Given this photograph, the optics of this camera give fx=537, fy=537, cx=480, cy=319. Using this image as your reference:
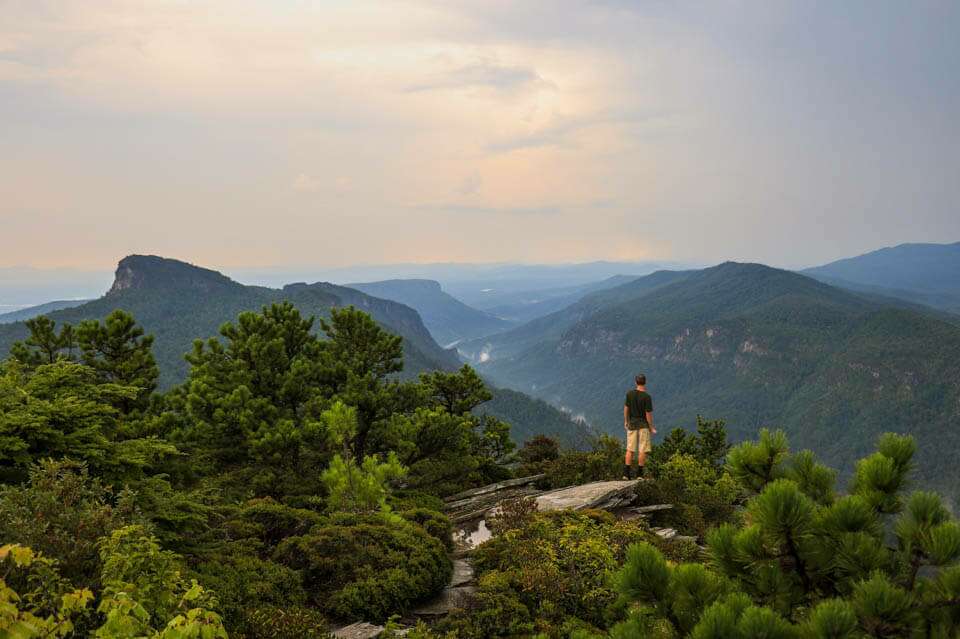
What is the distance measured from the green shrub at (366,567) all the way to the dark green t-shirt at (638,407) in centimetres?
763

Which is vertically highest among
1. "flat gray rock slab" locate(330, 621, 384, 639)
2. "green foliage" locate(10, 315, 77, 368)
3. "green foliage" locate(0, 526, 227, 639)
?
"green foliage" locate(10, 315, 77, 368)

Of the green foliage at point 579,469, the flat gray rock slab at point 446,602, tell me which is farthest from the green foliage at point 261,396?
the green foliage at point 579,469

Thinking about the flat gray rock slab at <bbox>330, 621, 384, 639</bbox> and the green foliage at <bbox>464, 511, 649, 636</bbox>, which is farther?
the green foliage at <bbox>464, 511, 649, 636</bbox>

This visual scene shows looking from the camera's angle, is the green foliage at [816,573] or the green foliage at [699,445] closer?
the green foliage at [816,573]

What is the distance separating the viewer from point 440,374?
28.1 meters

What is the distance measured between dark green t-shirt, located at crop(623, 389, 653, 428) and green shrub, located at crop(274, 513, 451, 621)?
7.63 m

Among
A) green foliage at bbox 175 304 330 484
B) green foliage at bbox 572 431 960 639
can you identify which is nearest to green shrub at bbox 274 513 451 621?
green foliage at bbox 175 304 330 484

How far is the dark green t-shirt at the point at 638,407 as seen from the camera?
16.9 m

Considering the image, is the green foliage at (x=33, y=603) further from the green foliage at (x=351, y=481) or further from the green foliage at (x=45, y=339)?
the green foliage at (x=45, y=339)

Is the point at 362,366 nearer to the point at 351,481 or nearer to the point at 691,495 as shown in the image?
the point at 351,481

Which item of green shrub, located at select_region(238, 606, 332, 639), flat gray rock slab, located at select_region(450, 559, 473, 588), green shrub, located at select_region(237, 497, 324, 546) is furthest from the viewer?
green shrub, located at select_region(237, 497, 324, 546)

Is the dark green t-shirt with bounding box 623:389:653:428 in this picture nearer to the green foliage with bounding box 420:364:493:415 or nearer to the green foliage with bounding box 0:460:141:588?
the green foliage with bounding box 420:364:493:415

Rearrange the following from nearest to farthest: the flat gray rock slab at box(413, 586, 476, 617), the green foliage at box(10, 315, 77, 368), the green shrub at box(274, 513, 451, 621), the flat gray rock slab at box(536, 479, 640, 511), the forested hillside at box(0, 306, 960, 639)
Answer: the forested hillside at box(0, 306, 960, 639) → the green shrub at box(274, 513, 451, 621) → the flat gray rock slab at box(413, 586, 476, 617) → the flat gray rock slab at box(536, 479, 640, 511) → the green foliage at box(10, 315, 77, 368)

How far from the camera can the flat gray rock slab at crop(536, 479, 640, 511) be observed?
17744 mm
